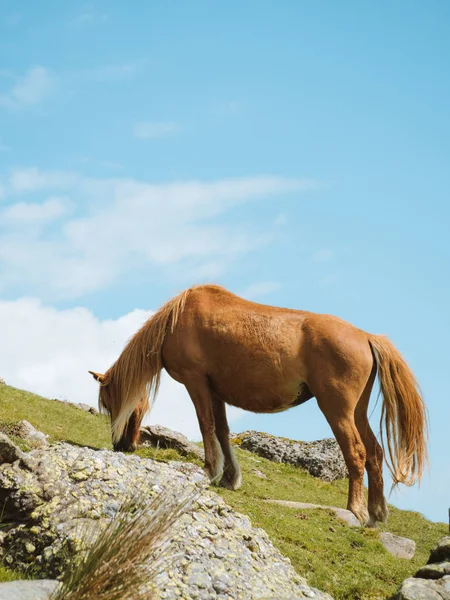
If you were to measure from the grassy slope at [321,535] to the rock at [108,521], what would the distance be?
23.7 inches

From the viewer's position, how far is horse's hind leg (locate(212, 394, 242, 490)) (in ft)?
49.4

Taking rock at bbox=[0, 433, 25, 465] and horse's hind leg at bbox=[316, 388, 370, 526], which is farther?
horse's hind leg at bbox=[316, 388, 370, 526]

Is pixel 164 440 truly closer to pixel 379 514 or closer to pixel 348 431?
pixel 379 514

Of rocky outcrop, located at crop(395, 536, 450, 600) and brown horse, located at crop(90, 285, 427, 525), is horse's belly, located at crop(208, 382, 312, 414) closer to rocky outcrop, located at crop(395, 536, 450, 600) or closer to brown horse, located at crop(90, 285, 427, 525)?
brown horse, located at crop(90, 285, 427, 525)

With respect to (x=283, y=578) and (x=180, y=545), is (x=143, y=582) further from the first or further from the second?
(x=283, y=578)

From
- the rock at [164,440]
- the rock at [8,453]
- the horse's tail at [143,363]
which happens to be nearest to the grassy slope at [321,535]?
the rock at [164,440]

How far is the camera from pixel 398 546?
14273 millimetres

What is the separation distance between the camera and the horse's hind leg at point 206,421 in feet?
47.1

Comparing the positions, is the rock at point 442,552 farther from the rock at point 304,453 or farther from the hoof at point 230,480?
the rock at point 304,453

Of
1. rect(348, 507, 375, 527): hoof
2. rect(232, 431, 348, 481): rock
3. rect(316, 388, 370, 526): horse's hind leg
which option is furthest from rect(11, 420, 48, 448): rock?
rect(232, 431, 348, 481): rock

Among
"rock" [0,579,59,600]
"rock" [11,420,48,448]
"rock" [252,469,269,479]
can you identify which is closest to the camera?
"rock" [0,579,59,600]

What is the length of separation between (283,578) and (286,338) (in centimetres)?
554

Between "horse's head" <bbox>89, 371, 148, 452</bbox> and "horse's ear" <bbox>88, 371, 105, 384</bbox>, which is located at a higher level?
"horse's ear" <bbox>88, 371, 105, 384</bbox>

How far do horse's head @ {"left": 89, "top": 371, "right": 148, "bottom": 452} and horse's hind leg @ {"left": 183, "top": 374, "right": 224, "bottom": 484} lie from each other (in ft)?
4.72
